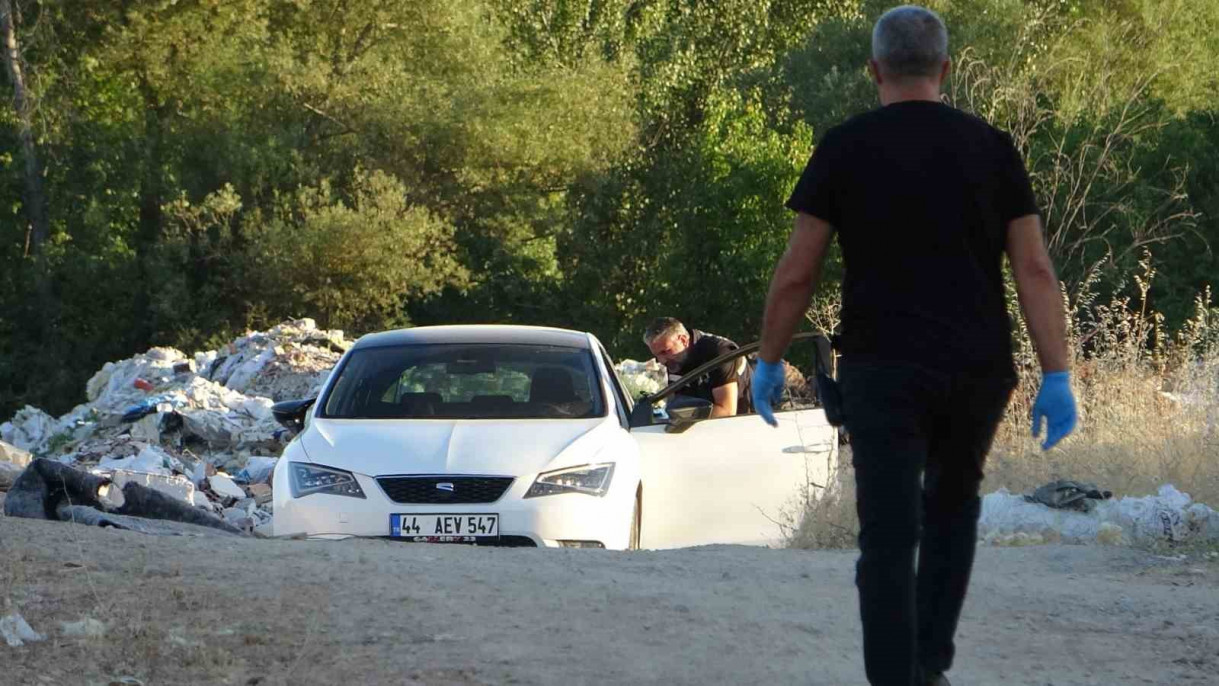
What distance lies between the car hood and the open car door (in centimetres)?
38

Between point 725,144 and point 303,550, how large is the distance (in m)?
27.7

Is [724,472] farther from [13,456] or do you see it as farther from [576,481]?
[13,456]

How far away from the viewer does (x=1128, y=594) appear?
762 cm

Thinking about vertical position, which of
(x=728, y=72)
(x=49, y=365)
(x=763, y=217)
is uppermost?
(x=728, y=72)

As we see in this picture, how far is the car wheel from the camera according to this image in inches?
365

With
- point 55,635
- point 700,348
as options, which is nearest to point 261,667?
point 55,635

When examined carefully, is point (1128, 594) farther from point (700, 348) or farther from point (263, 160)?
point (263, 160)

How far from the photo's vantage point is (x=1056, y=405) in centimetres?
481

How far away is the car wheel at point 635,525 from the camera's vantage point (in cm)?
928

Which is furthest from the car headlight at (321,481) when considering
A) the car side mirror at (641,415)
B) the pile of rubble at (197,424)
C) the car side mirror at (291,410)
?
the pile of rubble at (197,424)

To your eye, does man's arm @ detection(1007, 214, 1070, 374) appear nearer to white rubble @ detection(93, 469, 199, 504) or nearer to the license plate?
the license plate

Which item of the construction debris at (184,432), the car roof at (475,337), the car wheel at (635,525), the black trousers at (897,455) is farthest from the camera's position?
the construction debris at (184,432)

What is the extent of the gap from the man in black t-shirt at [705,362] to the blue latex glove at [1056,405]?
19.7ft

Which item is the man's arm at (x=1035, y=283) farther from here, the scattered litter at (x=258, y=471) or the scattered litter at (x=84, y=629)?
the scattered litter at (x=258, y=471)
